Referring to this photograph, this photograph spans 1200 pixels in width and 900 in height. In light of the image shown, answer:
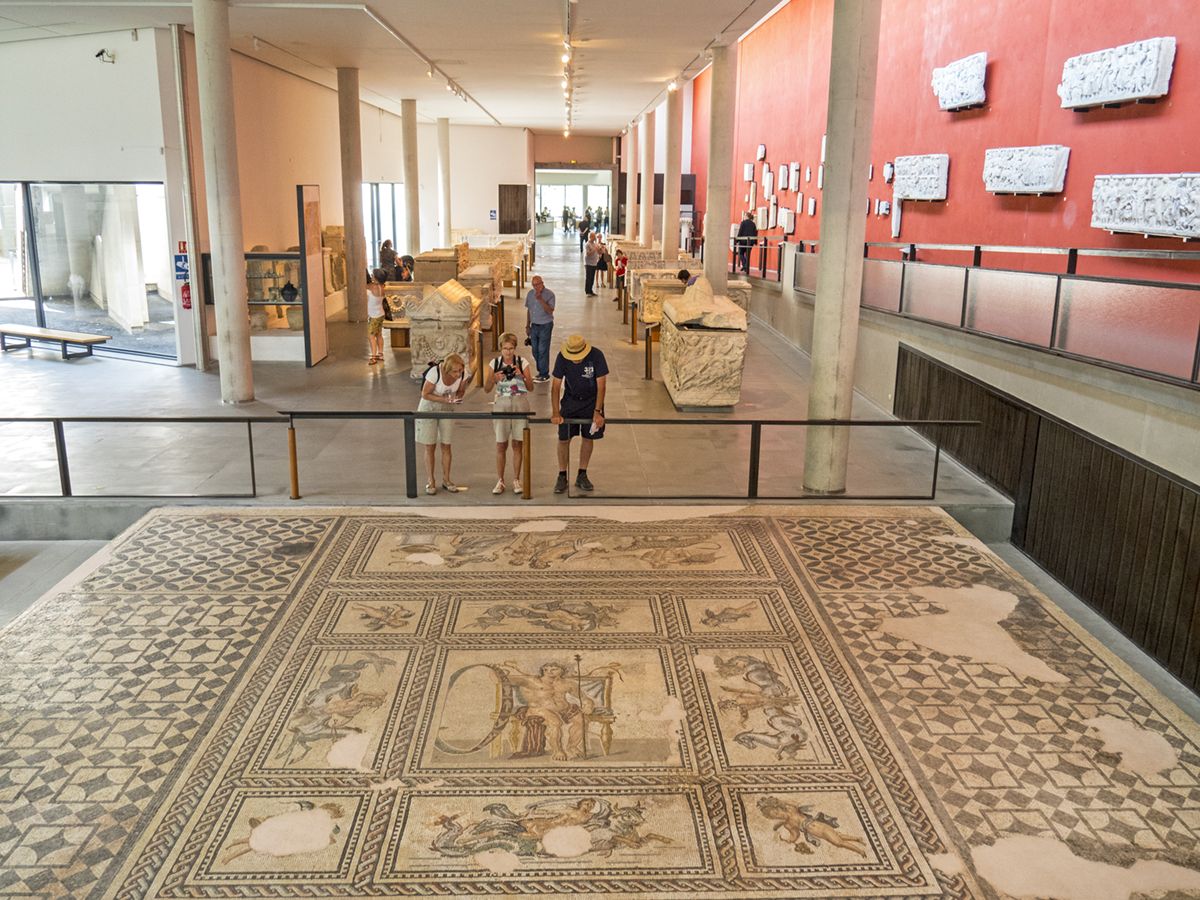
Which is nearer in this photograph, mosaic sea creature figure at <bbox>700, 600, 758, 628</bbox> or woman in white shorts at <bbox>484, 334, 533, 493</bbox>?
mosaic sea creature figure at <bbox>700, 600, 758, 628</bbox>

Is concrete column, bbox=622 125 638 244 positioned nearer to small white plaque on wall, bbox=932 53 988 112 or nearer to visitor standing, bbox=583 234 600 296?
visitor standing, bbox=583 234 600 296

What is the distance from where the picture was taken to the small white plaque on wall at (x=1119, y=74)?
374 inches

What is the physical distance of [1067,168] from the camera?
11.4m

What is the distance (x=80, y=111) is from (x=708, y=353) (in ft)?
35.1

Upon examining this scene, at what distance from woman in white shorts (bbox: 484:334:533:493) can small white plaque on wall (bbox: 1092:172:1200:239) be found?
613cm

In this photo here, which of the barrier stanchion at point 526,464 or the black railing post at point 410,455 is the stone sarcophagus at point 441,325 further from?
the barrier stanchion at point 526,464

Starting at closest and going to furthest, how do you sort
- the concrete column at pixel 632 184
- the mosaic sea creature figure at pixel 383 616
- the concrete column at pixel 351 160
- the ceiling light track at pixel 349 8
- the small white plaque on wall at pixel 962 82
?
the mosaic sea creature figure at pixel 383 616
the small white plaque on wall at pixel 962 82
the ceiling light track at pixel 349 8
the concrete column at pixel 351 160
the concrete column at pixel 632 184

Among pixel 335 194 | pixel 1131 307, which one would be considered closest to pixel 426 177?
pixel 335 194

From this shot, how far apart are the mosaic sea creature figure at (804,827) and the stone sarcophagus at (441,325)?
34.0ft

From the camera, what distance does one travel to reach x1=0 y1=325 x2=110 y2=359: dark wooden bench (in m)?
16.8

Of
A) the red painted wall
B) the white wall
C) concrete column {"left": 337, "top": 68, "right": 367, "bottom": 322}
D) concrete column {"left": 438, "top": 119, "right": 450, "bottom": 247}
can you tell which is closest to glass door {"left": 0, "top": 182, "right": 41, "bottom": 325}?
the white wall

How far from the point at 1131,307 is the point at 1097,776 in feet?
14.9

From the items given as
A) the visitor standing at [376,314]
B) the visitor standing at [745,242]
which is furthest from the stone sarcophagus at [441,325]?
the visitor standing at [745,242]

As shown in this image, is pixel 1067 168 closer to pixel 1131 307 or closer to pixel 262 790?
pixel 1131 307
